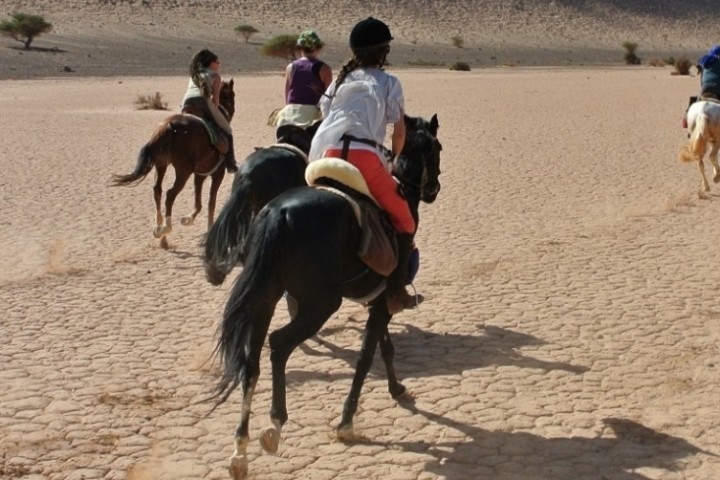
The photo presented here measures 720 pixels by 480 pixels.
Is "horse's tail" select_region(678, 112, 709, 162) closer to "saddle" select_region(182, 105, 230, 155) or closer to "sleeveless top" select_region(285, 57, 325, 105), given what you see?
"saddle" select_region(182, 105, 230, 155)

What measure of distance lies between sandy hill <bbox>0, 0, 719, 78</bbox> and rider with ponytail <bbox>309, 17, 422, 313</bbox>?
1732 inches

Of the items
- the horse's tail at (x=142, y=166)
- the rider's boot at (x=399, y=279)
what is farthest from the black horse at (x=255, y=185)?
the horse's tail at (x=142, y=166)

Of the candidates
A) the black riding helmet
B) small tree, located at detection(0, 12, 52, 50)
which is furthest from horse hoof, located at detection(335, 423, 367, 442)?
small tree, located at detection(0, 12, 52, 50)

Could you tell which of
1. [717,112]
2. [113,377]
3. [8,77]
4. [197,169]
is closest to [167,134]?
[197,169]

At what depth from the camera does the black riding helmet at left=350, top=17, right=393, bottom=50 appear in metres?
6.32

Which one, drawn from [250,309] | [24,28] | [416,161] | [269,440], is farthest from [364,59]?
[24,28]

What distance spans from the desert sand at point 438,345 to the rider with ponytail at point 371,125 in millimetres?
1058

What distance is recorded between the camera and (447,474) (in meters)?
5.75

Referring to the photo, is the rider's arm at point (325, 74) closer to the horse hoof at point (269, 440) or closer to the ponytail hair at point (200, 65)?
the ponytail hair at point (200, 65)

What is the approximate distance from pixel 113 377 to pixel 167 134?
4841 millimetres

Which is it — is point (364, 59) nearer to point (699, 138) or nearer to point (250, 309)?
point (250, 309)

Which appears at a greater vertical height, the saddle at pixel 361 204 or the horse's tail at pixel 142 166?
the saddle at pixel 361 204

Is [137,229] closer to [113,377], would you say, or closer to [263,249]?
[113,377]

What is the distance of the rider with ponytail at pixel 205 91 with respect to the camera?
12.0 m
